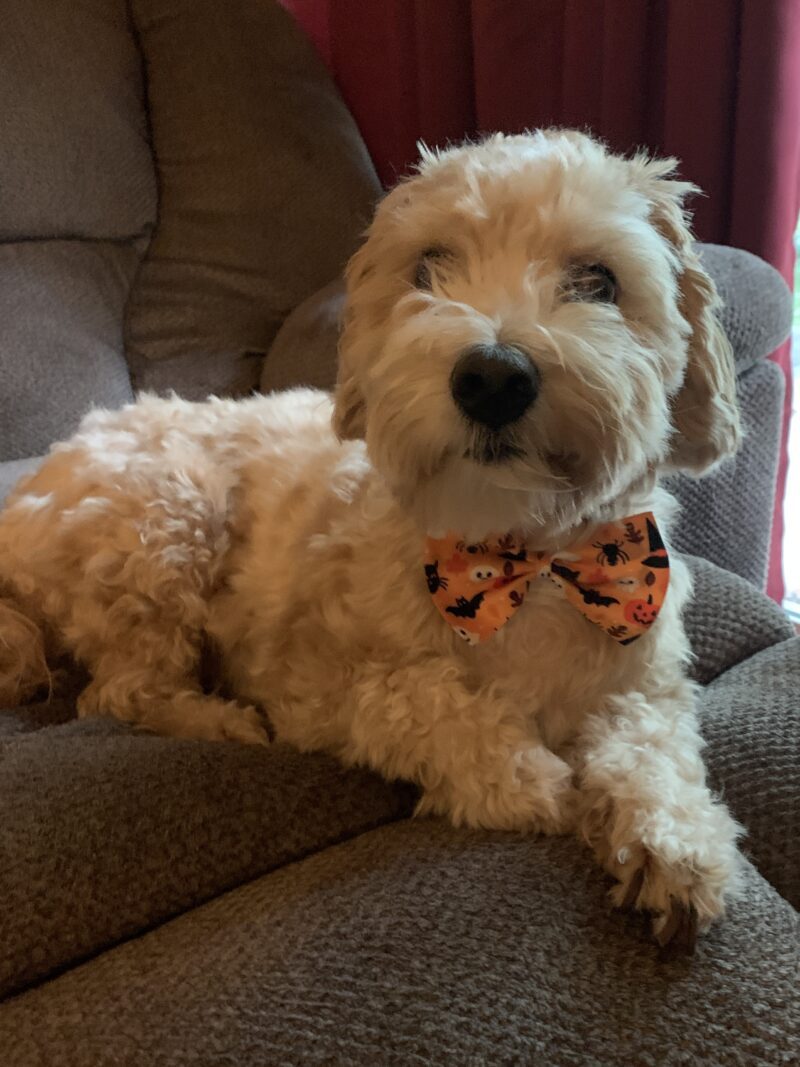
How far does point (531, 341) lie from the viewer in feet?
3.56

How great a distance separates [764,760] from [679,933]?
17.5 inches

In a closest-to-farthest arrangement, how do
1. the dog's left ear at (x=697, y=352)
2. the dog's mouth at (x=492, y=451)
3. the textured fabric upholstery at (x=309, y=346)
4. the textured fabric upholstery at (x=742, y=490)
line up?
the dog's mouth at (x=492, y=451) → the dog's left ear at (x=697, y=352) → the textured fabric upholstery at (x=742, y=490) → the textured fabric upholstery at (x=309, y=346)

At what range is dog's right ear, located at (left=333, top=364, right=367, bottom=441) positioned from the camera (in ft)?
4.97

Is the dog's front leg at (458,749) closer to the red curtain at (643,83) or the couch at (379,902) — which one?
the couch at (379,902)

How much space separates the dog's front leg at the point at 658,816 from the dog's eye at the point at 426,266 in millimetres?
741

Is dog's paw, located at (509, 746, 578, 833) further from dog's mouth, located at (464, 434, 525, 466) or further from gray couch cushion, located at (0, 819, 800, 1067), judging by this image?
dog's mouth, located at (464, 434, 525, 466)

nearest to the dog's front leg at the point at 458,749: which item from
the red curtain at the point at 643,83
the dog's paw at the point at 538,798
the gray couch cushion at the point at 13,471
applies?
the dog's paw at the point at 538,798

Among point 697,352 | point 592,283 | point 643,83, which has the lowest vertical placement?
point 697,352

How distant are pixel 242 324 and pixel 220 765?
1.93 meters

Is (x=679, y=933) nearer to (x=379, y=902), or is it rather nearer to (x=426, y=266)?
(x=379, y=902)

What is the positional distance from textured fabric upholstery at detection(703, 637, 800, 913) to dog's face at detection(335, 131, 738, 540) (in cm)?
45

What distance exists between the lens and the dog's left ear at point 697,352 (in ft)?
4.70

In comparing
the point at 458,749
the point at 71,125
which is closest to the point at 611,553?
the point at 458,749

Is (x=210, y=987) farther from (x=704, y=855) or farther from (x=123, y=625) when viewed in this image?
(x=123, y=625)
